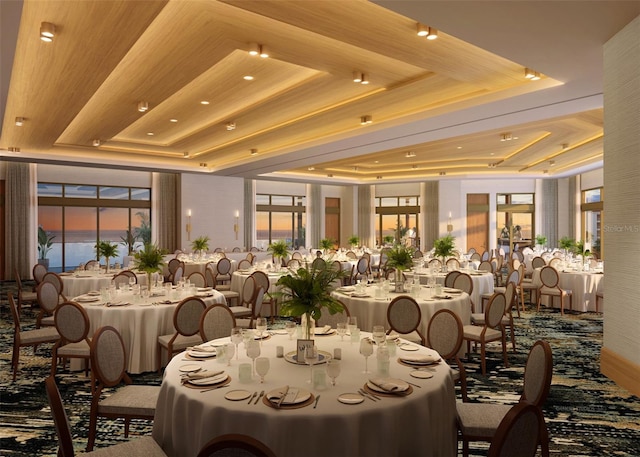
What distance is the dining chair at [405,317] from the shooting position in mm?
5535

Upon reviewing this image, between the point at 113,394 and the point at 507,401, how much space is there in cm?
384

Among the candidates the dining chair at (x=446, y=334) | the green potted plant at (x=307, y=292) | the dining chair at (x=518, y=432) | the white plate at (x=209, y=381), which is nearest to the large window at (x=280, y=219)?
the dining chair at (x=446, y=334)

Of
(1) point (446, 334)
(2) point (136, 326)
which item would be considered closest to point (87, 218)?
(2) point (136, 326)

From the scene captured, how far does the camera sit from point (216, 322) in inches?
187

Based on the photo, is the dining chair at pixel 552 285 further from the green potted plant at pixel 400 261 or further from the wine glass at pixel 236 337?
the wine glass at pixel 236 337

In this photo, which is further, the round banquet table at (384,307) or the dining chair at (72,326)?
the round banquet table at (384,307)

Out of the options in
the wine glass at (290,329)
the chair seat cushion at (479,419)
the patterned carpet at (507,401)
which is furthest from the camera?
the wine glass at (290,329)

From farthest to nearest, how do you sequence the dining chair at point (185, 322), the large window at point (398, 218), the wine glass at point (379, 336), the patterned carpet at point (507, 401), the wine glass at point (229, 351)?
1. the large window at point (398, 218)
2. the dining chair at point (185, 322)
3. the patterned carpet at point (507, 401)
4. the wine glass at point (379, 336)
5. the wine glass at point (229, 351)

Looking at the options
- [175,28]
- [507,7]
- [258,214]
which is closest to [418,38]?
[507,7]

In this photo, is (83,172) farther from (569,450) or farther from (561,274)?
(569,450)

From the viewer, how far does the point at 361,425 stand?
2523 millimetres

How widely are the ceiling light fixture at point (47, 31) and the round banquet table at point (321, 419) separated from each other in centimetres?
396

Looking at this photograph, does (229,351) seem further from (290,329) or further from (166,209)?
(166,209)

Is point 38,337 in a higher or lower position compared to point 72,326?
lower
